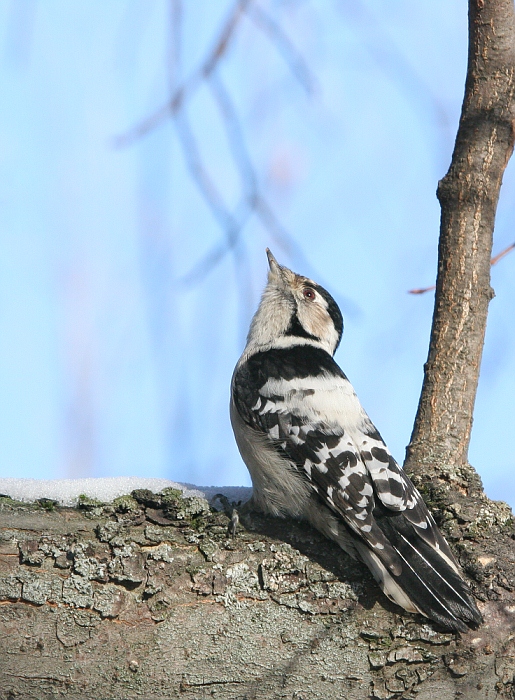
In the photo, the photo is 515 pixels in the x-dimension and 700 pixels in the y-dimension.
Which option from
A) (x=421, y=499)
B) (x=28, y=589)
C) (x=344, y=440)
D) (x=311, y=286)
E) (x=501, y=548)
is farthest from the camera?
(x=311, y=286)

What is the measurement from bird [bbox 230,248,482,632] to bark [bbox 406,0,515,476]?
1.49 feet

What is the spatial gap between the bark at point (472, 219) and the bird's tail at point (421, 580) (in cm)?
79

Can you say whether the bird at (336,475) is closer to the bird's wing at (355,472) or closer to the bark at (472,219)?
the bird's wing at (355,472)

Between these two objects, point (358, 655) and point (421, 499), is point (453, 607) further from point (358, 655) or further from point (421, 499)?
point (421, 499)

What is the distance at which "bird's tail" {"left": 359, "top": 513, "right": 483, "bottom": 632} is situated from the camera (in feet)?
8.88

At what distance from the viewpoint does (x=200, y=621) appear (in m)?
2.62

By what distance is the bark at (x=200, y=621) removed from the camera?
250 centimetres

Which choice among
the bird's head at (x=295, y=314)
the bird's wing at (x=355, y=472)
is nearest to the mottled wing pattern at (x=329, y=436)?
the bird's wing at (x=355, y=472)

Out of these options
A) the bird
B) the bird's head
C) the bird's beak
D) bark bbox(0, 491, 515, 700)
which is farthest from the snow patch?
the bird's beak

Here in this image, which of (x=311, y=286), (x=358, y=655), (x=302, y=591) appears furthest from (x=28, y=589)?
(x=311, y=286)

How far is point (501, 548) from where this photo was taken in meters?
2.95

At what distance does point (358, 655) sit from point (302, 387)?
1.58m

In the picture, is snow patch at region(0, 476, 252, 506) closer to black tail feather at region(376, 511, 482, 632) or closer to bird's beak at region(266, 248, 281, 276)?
black tail feather at region(376, 511, 482, 632)

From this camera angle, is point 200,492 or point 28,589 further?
point 200,492
